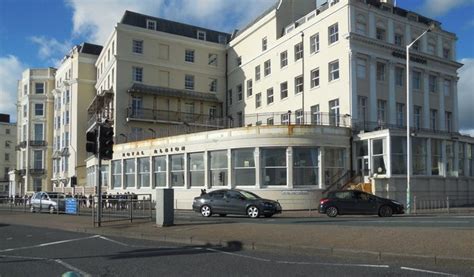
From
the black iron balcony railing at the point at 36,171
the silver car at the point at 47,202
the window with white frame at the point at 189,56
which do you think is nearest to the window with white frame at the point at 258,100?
the window with white frame at the point at 189,56

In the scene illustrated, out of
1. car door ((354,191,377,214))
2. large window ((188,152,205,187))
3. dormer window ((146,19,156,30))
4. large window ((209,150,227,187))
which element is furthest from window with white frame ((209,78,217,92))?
car door ((354,191,377,214))

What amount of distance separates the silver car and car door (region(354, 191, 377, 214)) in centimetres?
1564

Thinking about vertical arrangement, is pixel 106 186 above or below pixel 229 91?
below

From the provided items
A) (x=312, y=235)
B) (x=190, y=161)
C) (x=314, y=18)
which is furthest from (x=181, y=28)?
(x=312, y=235)

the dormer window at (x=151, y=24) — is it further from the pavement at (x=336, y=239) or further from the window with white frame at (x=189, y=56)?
the pavement at (x=336, y=239)

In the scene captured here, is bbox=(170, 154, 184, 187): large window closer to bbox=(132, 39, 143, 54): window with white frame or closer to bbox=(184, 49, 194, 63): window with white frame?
bbox=(132, 39, 143, 54): window with white frame

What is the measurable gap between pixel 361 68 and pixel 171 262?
3117 cm

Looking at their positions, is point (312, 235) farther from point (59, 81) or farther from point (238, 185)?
point (59, 81)

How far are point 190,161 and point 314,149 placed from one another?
32.5 ft

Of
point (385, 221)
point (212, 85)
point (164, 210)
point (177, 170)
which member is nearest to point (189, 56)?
point (212, 85)

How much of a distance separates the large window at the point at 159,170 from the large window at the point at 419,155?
745 inches

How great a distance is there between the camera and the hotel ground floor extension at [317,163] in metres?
33.5

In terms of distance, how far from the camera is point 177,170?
39.8 meters

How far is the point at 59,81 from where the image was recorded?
237 ft
